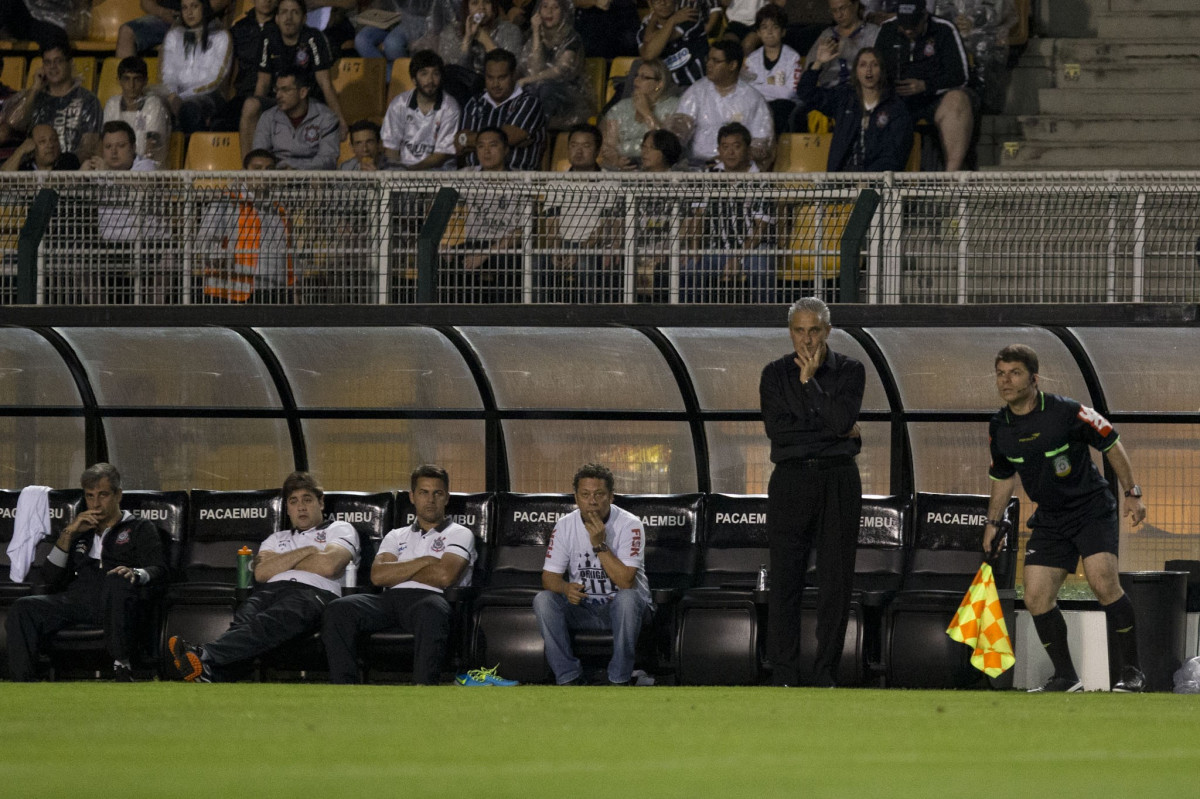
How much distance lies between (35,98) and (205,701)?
406 inches

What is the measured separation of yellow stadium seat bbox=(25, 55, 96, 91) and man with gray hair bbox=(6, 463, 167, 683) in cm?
706

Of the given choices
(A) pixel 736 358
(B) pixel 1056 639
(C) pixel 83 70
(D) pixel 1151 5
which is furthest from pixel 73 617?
(D) pixel 1151 5

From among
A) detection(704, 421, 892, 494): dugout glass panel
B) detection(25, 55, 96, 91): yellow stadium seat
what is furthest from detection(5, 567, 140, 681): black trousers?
detection(25, 55, 96, 91): yellow stadium seat

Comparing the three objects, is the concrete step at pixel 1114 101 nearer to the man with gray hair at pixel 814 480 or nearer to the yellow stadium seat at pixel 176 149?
the yellow stadium seat at pixel 176 149

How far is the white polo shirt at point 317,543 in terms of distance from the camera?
32.0 feet

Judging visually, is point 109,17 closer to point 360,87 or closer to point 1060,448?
point 360,87

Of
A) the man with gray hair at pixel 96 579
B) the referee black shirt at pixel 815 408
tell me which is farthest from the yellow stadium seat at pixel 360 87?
the referee black shirt at pixel 815 408

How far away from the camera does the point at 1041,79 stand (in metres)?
15.1

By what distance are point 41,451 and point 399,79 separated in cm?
460

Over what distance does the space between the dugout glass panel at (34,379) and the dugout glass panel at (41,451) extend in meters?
0.16

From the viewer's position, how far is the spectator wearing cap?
13.5m

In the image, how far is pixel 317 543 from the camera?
991 cm

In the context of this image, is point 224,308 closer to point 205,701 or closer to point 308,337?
point 308,337

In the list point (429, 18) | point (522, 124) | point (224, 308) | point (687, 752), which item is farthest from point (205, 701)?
point (429, 18)
